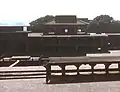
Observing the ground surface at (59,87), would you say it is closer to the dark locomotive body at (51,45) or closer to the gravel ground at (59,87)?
the gravel ground at (59,87)

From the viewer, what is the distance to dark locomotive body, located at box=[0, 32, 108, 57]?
26.8 m

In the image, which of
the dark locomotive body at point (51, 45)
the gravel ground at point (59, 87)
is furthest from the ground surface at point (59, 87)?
the dark locomotive body at point (51, 45)

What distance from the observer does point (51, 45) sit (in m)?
27.0

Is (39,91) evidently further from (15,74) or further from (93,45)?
(93,45)

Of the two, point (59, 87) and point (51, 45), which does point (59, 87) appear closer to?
point (59, 87)

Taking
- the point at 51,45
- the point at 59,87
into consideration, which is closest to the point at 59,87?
the point at 59,87

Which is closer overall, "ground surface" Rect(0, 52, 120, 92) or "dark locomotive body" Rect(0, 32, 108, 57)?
"ground surface" Rect(0, 52, 120, 92)

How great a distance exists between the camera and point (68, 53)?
26.9 metres

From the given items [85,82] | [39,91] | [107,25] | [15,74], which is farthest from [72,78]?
[107,25]

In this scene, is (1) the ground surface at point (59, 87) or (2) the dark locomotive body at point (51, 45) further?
(2) the dark locomotive body at point (51, 45)

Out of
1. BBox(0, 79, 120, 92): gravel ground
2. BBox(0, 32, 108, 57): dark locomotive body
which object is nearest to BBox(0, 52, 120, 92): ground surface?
BBox(0, 79, 120, 92): gravel ground

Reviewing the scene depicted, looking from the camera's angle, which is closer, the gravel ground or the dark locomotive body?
the gravel ground

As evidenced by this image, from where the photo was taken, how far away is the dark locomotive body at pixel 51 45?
26812 mm

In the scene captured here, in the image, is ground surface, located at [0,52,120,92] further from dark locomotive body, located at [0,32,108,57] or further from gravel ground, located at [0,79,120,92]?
dark locomotive body, located at [0,32,108,57]
